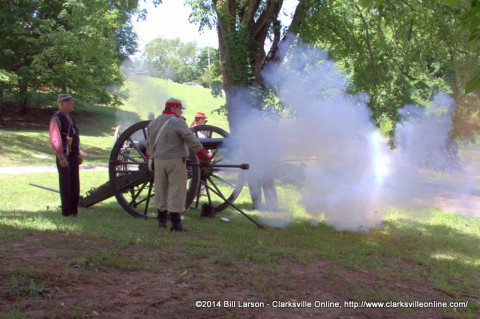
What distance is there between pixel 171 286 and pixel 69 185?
131 inches

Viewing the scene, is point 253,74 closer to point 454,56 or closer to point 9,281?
point 454,56

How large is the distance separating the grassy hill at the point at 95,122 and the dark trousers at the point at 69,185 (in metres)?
3.40

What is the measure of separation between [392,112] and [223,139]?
4254 mm

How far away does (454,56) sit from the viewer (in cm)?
1011

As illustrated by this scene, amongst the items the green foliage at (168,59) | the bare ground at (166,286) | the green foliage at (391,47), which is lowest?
the bare ground at (166,286)

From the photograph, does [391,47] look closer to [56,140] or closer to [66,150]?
[66,150]

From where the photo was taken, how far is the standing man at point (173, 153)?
6.60 m

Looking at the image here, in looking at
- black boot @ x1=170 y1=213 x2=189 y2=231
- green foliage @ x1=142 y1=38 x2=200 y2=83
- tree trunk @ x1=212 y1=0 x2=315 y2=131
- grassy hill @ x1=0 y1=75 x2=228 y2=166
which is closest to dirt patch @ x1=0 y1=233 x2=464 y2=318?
black boot @ x1=170 y1=213 x2=189 y2=231

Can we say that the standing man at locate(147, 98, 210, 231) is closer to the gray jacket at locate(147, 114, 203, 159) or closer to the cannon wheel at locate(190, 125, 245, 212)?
the gray jacket at locate(147, 114, 203, 159)

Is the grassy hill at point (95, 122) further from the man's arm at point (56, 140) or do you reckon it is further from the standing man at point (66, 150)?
the man's arm at point (56, 140)

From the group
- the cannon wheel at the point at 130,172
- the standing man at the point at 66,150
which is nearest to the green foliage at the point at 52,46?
the cannon wheel at the point at 130,172

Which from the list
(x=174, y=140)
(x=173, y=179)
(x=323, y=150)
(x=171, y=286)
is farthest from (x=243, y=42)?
(x=171, y=286)

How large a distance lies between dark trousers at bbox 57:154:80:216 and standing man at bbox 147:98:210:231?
4.24 feet

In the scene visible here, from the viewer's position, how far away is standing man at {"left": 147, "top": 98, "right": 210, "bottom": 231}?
6602 mm
